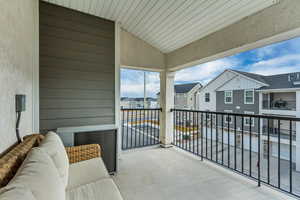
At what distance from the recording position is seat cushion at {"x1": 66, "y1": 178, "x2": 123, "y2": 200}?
42.5 inches

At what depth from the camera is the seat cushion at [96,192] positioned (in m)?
1.08

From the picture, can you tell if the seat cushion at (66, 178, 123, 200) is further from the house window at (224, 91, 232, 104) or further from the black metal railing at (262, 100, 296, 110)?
the house window at (224, 91, 232, 104)

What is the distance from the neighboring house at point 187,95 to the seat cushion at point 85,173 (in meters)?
2.27

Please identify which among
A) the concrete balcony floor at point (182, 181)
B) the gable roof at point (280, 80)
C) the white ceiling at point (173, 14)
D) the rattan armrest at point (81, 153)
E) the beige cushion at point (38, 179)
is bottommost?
the concrete balcony floor at point (182, 181)

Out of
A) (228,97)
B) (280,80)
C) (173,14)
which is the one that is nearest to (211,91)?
(228,97)

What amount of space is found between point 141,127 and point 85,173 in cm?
241

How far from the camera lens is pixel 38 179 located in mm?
729

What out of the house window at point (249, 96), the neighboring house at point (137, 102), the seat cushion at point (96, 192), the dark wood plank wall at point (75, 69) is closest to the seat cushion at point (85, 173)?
the seat cushion at point (96, 192)

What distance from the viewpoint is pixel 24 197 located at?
57 centimetres

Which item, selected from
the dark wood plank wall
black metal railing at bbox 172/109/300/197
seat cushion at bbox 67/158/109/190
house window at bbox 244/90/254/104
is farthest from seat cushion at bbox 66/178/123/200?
house window at bbox 244/90/254/104

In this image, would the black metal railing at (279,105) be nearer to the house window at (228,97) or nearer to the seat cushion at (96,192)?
the house window at (228,97)

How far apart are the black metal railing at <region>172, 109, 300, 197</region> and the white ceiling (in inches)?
57.6

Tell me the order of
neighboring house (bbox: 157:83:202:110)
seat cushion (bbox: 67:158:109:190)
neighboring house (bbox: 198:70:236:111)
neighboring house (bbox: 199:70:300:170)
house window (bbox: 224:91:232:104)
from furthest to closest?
neighboring house (bbox: 157:83:202:110) → neighboring house (bbox: 198:70:236:111) → house window (bbox: 224:91:232:104) → neighboring house (bbox: 199:70:300:170) → seat cushion (bbox: 67:158:109:190)

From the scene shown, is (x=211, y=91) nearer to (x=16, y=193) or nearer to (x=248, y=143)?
(x=248, y=143)
